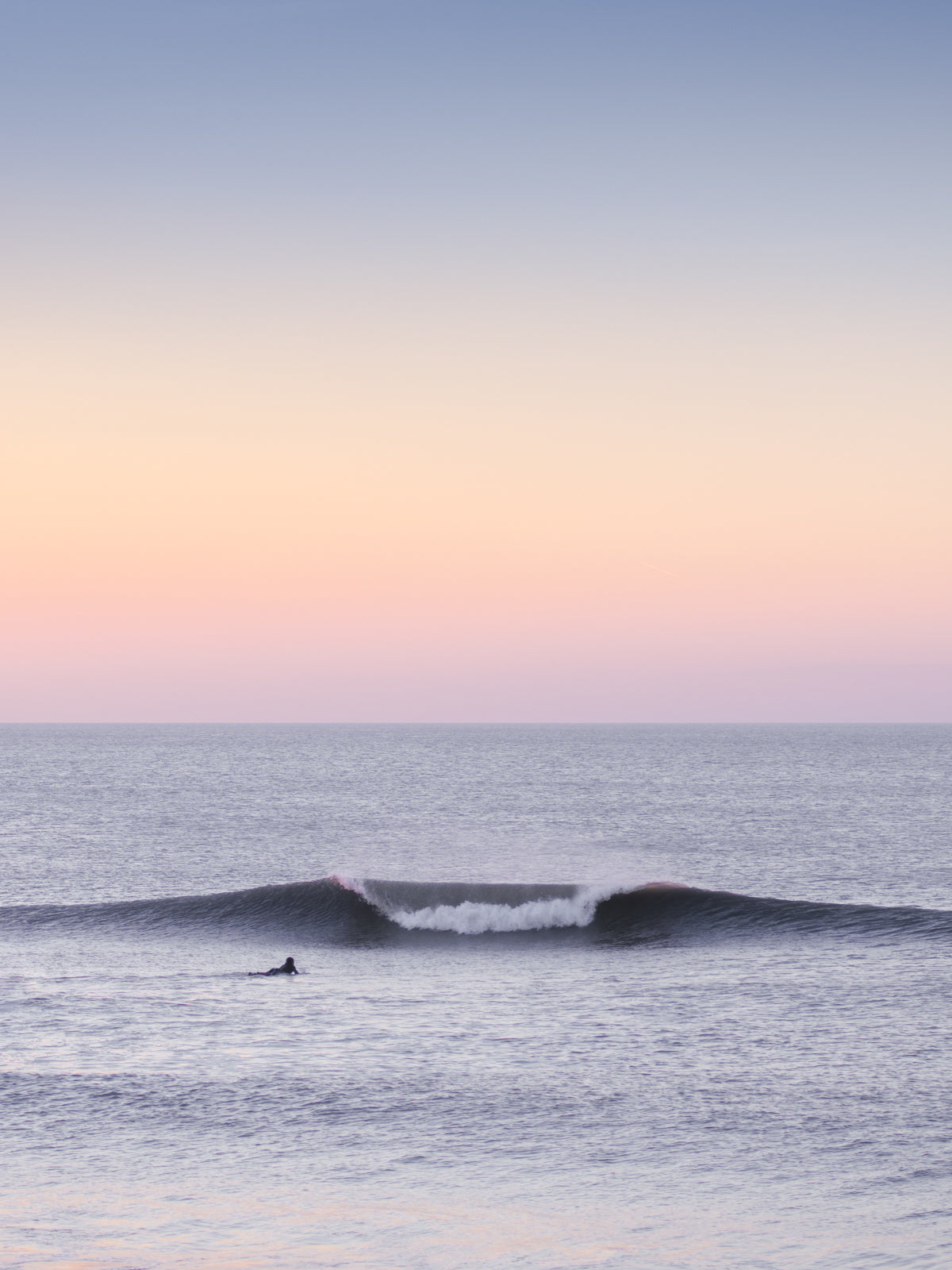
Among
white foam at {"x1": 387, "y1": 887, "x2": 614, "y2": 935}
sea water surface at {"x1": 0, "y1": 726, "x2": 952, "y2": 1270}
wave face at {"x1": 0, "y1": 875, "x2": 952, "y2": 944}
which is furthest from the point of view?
white foam at {"x1": 387, "y1": 887, "x2": 614, "y2": 935}

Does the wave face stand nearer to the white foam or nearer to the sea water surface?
the white foam

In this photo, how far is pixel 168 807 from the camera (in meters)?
76.9

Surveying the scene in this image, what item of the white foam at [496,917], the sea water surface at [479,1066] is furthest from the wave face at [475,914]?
the sea water surface at [479,1066]

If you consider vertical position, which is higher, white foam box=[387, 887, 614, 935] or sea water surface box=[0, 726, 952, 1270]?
sea water surface box=[0, 726, 952, 1270]

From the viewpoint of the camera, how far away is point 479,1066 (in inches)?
712

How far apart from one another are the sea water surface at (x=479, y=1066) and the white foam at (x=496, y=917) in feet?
0.32

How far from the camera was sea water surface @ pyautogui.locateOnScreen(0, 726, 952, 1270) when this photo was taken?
12234mm

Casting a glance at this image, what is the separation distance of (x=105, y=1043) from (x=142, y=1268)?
8.80 meters

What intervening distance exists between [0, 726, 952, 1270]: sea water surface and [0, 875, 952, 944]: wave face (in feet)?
0.44

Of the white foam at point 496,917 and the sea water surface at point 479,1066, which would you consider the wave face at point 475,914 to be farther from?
the sea water surface at point 479,1066

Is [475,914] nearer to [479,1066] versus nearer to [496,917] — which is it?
[496,917]

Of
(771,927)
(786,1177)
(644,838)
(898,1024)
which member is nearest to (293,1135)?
(786,1177)

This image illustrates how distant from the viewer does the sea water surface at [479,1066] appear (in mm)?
12234

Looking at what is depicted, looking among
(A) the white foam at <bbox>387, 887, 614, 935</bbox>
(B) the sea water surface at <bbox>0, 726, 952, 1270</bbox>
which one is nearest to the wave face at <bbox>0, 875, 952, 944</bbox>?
(A) the white foam at <bbox>387, 887, 614, 935</bbox>
